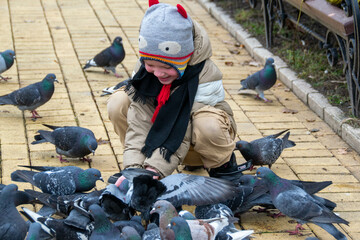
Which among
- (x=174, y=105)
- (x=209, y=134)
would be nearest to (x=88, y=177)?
(x=174, y=105)

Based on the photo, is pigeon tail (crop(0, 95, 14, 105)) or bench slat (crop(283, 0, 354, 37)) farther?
pigeon tail (crop(0, 95, 14, 105))

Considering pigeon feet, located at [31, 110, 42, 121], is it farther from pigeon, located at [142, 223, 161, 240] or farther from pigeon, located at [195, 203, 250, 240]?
pigeon, located at [142, 223, 161, 240]

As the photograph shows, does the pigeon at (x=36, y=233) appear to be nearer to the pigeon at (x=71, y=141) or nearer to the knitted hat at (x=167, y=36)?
the pigeon at (x=71, y=141)

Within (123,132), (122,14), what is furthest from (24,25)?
(123,132)

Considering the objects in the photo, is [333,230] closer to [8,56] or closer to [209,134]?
[209,134]

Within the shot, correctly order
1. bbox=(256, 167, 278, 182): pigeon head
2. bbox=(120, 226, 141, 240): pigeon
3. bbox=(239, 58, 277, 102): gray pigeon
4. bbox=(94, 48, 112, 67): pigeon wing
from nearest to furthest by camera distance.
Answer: bbox=(120, 226, 141, 240): pigeon
bbox=(256, 167, 278, 182): pigeon head
bbox=(239, 58, 277, 102): gray pigeon
bbox=(94, 48, 112, 67): pigeon wing

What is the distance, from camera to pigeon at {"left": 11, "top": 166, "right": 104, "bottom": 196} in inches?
164

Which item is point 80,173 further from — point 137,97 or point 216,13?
point 216,13

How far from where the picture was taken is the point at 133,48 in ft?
26.6

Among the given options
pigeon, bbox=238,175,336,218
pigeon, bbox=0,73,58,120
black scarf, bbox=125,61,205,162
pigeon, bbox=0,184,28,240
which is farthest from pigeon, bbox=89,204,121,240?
pigeon, bbox=0,73,58,120

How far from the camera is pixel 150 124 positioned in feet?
14.6

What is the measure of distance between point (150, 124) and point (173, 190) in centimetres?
73

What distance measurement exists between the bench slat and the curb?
0.77 meters

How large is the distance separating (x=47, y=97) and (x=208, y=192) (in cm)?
263
